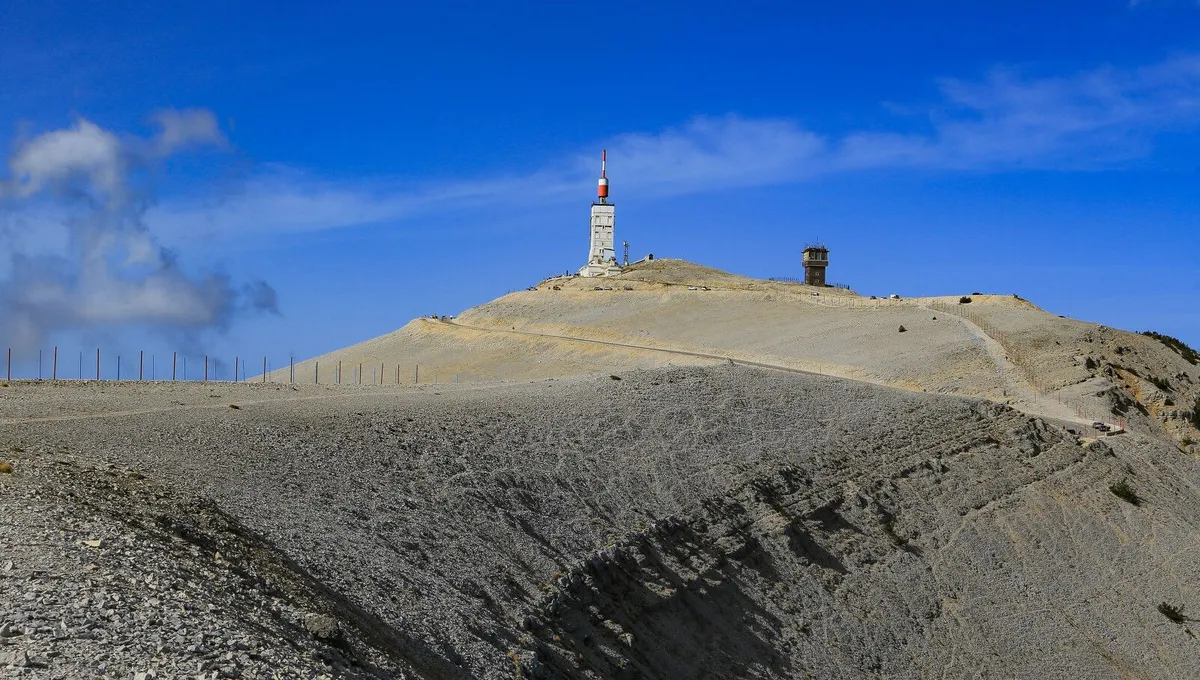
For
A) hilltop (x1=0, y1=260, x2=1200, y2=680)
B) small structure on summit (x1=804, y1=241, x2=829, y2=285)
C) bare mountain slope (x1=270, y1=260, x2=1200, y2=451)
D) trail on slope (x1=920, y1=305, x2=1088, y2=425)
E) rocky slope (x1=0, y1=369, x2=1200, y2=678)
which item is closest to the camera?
rocky slope (x1=0, y1=369, x2=1200, y2=678)

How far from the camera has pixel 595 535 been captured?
26.1 m

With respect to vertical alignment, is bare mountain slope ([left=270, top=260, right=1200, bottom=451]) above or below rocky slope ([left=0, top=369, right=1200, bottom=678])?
above

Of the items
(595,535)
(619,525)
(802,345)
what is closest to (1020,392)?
(802,345)

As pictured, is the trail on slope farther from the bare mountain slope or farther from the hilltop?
the hilltop

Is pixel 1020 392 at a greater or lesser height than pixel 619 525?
greater

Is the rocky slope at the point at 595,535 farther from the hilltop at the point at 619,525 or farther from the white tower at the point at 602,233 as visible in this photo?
the white tower at the point at 602,233

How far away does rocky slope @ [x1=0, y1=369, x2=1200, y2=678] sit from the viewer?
14711 millimetres

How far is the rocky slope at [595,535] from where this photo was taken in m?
14.7

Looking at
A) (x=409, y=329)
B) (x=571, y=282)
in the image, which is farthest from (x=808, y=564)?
(x=571, y=282)

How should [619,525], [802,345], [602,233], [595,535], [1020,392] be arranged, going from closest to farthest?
1. [595,535]
2. [619,525]
3. [1020,392]
4. [802,345]
5. [602,233]

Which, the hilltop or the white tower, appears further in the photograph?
the white tower

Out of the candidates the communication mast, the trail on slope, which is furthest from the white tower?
the trail on slope

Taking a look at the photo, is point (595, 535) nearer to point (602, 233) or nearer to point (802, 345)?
point (802, 345)

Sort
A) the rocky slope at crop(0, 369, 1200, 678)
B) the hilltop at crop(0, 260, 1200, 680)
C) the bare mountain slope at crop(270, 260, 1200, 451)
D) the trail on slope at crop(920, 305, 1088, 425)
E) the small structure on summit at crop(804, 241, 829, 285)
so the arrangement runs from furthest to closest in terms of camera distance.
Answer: the small structure on summit at crop(804, 241, 829, 285) < the bare mountain slope at crop(270, 260, 1200, 451) < the trail on slope at crop(920, 305, 1088, 425) < the hilltop at crop(0, 260, 1200, 680) < the rocky slope at crop(0, 369, 1200, 678)
